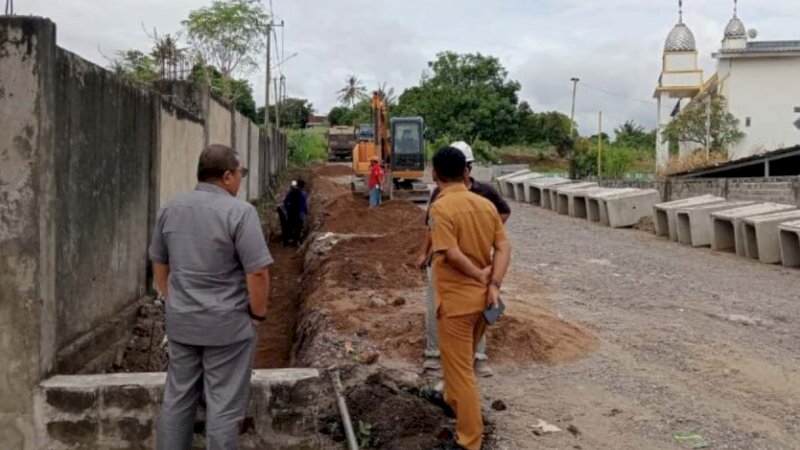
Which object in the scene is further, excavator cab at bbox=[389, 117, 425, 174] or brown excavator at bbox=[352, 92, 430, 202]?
excavator cab at bbox=[389, 117, 425, 174]

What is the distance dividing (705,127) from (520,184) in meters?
9.61

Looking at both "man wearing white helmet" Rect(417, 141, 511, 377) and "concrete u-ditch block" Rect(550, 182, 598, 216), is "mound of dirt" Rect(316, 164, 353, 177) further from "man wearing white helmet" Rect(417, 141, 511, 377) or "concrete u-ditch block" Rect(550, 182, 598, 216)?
"man wearing white helmet" Rect(417, 141, 511, 377)

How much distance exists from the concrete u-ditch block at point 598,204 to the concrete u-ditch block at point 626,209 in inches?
20.2

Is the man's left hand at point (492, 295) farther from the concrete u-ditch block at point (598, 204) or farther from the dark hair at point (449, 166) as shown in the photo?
the concrete u-ditch block at point (598, 204)

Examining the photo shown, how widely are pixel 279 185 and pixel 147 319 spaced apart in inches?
942

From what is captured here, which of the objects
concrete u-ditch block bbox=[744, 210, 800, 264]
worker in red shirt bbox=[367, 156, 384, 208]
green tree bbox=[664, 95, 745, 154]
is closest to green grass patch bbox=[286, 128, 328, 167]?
green tree bbox=[664, 95, 745, 154]

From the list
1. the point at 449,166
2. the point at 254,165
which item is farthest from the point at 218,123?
the point at 449,166

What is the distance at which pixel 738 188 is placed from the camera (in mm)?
20016

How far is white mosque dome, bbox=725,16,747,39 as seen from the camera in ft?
142

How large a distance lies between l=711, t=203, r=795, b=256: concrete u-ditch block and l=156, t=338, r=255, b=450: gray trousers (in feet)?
44.0

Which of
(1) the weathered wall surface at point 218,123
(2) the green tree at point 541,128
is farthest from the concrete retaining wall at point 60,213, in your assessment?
(2) the green tree at point 541,128

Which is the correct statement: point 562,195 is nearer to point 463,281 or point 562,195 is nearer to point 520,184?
point 520,184

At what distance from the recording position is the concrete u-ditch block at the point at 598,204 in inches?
888

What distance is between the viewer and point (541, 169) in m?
53.2
